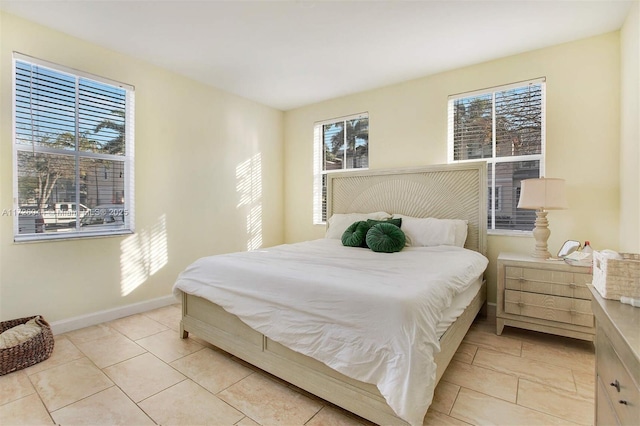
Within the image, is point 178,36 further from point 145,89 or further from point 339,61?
point 339,61

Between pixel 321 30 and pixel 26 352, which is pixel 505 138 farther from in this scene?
pixel 26 352

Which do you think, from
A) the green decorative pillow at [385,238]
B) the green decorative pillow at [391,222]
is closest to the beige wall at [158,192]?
the green decorative pillow at [391,222]

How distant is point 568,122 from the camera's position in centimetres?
289

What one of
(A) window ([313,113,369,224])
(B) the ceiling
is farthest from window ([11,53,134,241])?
(A) window ([313,113,369,224])

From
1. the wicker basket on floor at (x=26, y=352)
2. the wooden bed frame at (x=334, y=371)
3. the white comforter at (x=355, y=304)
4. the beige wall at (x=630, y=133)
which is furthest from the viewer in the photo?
the beige wall at (x=630, y=133)

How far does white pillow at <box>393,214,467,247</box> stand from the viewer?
3135 mm

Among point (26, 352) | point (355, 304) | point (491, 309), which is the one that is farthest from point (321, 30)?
point (26, 352)

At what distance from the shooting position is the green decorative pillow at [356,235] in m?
3.21

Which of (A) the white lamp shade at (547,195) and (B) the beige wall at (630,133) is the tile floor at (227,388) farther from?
(A) the white lamp shade at (547,195)

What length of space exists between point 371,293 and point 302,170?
3453mm

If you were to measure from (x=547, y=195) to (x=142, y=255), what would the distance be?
398 centimetres

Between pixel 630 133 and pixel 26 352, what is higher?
pixel 630 133

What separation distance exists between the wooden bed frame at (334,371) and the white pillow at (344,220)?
0.22 metres

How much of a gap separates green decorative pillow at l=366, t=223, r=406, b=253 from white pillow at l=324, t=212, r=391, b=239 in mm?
556
